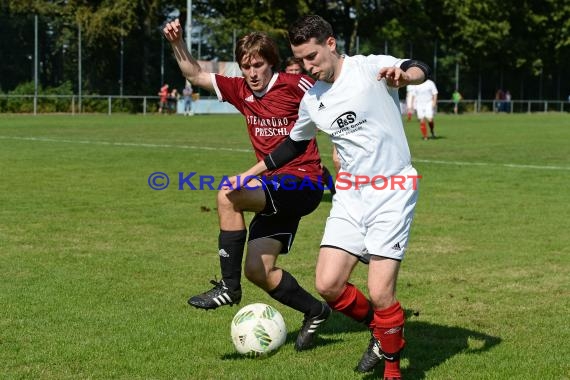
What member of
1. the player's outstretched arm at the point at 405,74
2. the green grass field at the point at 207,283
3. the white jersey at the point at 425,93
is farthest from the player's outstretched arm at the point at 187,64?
the white jersey at the point at 425,93

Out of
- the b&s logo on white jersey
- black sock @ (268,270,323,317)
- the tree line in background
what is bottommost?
black sock @ (268,270,323,317)

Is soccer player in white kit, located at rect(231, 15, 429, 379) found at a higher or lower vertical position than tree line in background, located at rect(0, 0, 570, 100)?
lower

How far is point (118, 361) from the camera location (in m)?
5.17

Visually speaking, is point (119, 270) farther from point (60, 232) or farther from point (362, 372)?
point (362, 372)

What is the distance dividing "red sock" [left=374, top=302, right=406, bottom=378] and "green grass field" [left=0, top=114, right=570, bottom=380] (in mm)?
213

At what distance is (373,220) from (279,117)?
4.07 ft

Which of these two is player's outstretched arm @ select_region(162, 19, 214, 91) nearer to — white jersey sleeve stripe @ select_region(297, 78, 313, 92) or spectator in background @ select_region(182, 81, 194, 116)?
white jersey sleeve stripe @ select_region(297, 78, 313, 92)

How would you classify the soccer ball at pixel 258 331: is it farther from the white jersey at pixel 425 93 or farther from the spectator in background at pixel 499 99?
the spectator in background at pixel 499 99

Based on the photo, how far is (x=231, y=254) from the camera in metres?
5.72

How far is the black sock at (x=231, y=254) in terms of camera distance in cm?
570

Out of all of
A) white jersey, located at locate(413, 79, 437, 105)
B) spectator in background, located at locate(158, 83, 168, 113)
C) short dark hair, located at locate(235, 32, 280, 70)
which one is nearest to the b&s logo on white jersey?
short dark hair, located at locate(235, 32, 280, 70)

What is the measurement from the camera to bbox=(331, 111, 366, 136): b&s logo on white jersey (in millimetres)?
4945

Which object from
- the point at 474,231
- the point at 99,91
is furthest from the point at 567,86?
the point at 474,231

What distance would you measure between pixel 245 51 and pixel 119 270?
2841 millimetres
